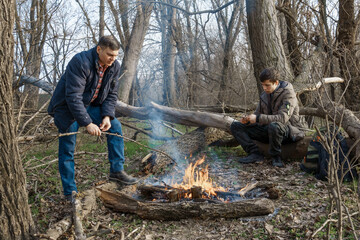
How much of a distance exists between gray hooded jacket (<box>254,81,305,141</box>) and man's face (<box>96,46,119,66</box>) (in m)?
2.92

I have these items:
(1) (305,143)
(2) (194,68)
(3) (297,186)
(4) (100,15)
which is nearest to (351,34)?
(1) (305,143)

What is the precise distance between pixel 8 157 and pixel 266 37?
19.7 ft

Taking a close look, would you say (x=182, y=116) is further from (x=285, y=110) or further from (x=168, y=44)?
(x=168, y=44)

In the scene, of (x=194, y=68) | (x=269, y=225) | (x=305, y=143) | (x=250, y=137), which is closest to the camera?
(x=269, y=225)

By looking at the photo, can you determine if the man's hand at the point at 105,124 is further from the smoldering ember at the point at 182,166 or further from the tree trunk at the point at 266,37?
the tree trunk at the point at 266,37

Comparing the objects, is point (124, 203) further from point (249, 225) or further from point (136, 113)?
point (136, 113)

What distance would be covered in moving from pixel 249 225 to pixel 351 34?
25.7 feet

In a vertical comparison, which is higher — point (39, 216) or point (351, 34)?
point (351, 34)

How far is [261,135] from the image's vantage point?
596 cm

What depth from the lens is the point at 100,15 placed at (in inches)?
499

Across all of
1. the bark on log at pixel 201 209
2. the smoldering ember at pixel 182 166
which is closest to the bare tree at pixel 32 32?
the smoldering ember at pixel 182 166

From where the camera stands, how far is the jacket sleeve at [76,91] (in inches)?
145

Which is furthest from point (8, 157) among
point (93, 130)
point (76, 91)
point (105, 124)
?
point (105, 124)

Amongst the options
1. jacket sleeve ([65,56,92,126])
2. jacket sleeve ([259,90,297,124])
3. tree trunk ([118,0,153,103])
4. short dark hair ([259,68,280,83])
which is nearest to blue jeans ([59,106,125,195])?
jacket sleeve ([65,56,92,126])
